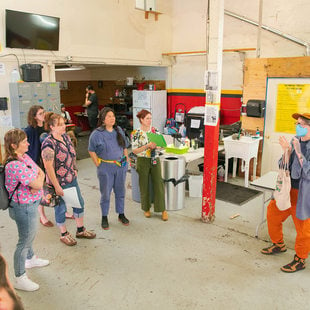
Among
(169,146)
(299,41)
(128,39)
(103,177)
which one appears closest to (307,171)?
(103,177)

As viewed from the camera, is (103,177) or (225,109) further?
(225,109)

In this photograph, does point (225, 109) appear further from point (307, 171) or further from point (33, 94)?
point (307, 171)

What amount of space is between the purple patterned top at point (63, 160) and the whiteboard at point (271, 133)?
145 inches

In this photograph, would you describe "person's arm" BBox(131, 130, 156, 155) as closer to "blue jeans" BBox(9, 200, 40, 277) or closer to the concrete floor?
the concrete floor

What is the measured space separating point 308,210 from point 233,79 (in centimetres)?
555

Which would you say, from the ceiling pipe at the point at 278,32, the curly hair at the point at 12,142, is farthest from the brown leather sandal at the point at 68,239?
the ceiling pipe at the point at 278,32

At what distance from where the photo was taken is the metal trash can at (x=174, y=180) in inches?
181

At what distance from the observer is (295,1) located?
22.4ft

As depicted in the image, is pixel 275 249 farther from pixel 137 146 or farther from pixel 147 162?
pixel 137 146

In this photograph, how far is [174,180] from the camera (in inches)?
183

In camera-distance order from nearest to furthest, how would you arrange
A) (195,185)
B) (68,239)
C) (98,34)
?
(68,239) → (195,185) → (98,34)

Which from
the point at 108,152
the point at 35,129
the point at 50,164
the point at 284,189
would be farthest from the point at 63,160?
the point at 284,189

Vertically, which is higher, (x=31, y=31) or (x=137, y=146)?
(x=31, y=31)

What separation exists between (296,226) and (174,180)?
1.85 metres
